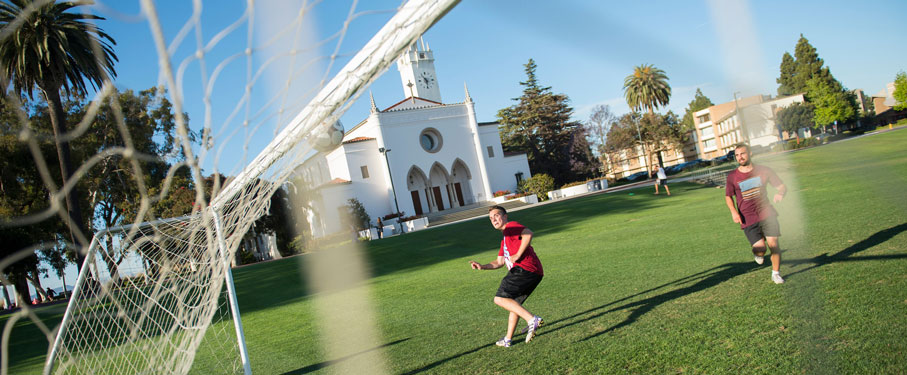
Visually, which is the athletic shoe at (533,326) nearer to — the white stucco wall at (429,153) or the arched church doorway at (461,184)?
the white stucco wall at (429,153)

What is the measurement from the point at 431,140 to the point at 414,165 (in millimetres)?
3835

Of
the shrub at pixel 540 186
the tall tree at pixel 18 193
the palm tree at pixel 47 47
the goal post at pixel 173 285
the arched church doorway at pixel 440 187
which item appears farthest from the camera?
the arched church doorway at pixel 440 187

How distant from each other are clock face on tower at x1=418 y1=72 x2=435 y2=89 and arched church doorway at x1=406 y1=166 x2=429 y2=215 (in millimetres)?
12890

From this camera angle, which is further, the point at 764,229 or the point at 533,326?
the point at 764,229

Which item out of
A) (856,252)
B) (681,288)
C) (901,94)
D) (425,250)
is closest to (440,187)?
(425,250)

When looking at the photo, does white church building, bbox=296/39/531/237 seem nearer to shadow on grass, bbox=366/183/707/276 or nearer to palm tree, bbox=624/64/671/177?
palm tree, bbox=624/64/671/177

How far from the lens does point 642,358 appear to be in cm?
423

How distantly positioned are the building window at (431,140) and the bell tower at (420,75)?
8.14 metres

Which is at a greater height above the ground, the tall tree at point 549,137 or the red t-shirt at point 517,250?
the tall tree at point 549,137

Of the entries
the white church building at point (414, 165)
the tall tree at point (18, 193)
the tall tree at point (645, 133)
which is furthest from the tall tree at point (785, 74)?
the tall tree at point (645, 133)

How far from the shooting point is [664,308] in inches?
221

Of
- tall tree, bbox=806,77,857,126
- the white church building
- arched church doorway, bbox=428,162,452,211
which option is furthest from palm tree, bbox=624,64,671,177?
arched church doorway, bbox=428,162,452,211

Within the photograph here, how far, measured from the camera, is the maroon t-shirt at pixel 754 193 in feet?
19.2

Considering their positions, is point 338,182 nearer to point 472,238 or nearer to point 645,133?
point 472,238
